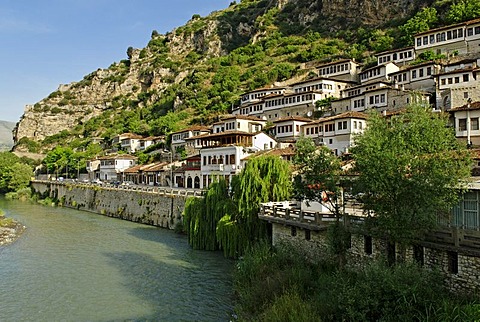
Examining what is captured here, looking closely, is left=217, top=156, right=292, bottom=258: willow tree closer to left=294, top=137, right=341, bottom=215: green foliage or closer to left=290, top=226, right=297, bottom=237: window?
left=290, top=226, right=297, bottom=237: window

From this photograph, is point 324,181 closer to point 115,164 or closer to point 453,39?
point 453,39

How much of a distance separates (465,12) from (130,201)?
69388mm

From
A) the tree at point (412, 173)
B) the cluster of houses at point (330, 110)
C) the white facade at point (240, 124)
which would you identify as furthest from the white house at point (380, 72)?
the tree at point (412, 173)

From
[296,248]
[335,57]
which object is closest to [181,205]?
[296,248]

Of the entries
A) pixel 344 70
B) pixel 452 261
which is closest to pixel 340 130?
pixel 344 70

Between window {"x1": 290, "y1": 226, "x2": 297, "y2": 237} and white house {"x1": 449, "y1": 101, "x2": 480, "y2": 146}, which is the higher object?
white house {"x1": 449, "y1": 101, "x2": 480, "y2": 146}

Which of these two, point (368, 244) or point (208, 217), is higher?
point (208, 217)

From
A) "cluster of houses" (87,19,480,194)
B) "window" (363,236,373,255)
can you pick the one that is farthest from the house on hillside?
"window" (363,236,373,255)

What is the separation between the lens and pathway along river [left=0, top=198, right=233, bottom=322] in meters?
20.3

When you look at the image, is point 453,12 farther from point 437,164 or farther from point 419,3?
point 437,164

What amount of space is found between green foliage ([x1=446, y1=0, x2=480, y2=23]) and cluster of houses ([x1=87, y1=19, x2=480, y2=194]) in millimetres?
9926

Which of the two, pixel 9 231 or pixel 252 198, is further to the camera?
pixel 9 231

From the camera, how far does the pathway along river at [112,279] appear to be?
20344 millimetres

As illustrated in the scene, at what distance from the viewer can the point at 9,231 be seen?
42.0 meters
